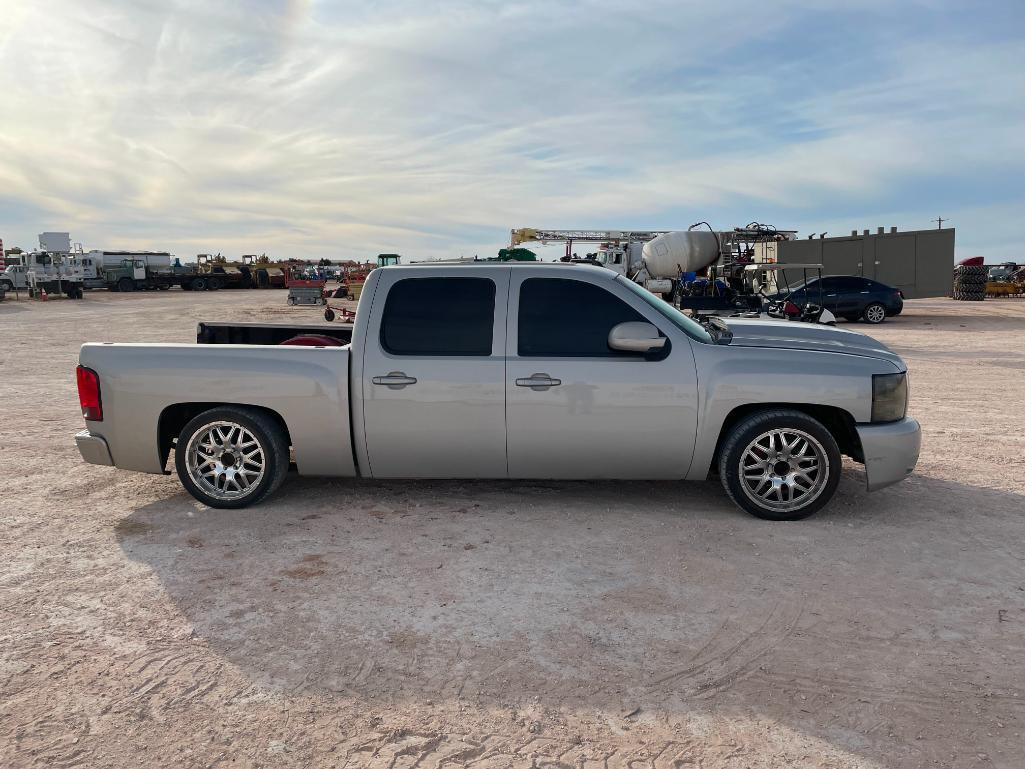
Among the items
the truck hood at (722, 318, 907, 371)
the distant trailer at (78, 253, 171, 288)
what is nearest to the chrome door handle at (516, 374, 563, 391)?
the truck hood at (722, 318, 907, 371)

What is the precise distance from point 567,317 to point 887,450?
2.31 m

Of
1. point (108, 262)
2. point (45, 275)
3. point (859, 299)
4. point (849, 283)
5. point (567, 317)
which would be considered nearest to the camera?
point (567, 317)

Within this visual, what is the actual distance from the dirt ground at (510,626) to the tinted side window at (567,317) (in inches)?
45.3

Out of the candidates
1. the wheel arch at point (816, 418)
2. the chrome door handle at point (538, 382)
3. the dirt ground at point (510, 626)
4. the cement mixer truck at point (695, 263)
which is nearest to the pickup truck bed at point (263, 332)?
the dirt ground at point (510, 626)

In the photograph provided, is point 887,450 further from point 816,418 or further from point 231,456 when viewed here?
point 231,456

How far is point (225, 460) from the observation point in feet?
17.9

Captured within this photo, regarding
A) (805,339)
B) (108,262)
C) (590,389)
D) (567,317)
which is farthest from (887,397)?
(108,262)

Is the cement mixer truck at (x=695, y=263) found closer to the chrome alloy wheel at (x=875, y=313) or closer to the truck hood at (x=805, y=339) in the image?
the chrome alloy wheel at (x=875, y=313)

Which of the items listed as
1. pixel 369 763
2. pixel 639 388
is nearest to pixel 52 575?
pixel 369 763

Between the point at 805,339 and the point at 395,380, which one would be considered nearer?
the point at 395,380

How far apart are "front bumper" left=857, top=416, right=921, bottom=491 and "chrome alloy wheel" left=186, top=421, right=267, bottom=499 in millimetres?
4160

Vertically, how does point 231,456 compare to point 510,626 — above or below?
above

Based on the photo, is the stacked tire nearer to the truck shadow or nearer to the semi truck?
the truck shadow

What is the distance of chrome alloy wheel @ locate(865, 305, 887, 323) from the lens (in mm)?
22844
